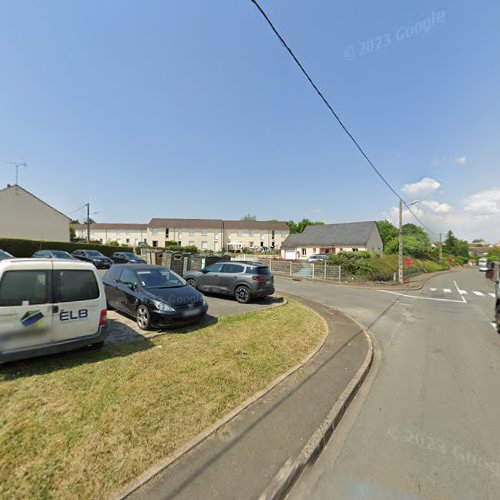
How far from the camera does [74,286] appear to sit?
171 inches

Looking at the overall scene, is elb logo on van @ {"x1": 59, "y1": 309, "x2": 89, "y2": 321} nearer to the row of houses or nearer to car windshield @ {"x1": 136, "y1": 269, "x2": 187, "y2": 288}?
car windshield @ {"x1": 136, "y1": 269, "x2": 187, "y2": 288}

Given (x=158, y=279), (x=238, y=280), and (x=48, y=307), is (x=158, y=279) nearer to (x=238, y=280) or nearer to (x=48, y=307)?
(x=48, y=307)

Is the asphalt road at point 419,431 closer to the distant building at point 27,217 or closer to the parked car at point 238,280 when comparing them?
the parked car at point 238,280

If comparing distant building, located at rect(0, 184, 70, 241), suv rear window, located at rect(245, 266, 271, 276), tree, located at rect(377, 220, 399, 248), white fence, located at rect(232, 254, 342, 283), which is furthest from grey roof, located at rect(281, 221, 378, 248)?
distant building, located at rect(0, 184, 70, 241)

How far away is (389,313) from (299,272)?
12791 millimetres

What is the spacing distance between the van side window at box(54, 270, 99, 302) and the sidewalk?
3118 mm

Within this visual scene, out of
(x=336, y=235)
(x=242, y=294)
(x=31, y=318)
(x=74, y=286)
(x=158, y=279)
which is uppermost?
(x=336, y=235)

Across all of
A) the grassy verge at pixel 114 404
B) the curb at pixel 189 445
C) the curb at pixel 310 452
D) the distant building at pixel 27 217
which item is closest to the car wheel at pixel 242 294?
the grassy verge at pixel 114 404

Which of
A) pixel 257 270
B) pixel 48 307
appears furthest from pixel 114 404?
pixel 257 270

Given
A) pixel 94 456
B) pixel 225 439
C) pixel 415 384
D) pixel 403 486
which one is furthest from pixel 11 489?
pixel 415 384

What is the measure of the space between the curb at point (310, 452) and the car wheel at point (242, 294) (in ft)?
19.4

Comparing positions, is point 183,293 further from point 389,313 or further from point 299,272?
point 299,272

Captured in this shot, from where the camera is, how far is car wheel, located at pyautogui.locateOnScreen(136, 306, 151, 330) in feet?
19.8

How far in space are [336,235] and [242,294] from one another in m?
39.8
